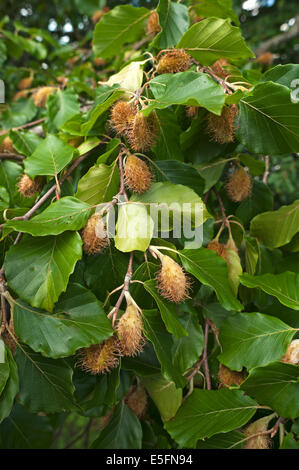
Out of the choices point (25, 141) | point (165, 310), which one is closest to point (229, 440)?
point (165, 310)

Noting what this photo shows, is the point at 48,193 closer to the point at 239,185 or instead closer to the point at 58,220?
the point at 58,220

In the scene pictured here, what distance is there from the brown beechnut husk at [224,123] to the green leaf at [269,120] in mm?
15

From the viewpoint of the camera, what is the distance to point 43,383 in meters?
0.66

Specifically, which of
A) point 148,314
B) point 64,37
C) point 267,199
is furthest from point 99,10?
point 148,314

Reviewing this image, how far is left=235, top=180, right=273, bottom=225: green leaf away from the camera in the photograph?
912 millimetres

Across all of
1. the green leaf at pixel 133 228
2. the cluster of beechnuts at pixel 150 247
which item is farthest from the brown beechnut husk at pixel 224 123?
the green leaf at pixel 133 228

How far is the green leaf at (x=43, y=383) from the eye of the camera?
0.64 m

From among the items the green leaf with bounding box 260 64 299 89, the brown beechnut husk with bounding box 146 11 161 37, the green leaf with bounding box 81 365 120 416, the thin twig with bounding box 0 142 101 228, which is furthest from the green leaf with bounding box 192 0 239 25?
the green leaf with bounding box 81 365 120 416

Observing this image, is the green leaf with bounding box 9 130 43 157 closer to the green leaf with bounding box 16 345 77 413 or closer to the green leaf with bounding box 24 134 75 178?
the green leaf with bounding box 24 134 75 178

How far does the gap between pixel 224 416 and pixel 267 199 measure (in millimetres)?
450

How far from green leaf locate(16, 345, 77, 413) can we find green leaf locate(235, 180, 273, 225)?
0.49m

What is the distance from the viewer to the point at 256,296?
816 millimetres

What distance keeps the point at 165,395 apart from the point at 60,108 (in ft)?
2.35

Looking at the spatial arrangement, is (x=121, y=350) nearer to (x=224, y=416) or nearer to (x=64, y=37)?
(x=224, y=416)
